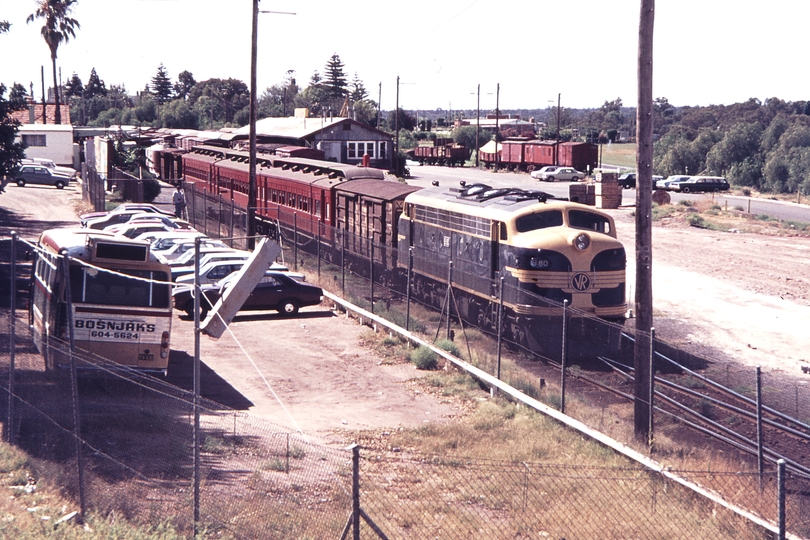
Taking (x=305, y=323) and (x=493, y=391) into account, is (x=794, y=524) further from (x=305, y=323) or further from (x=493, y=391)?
(x=305, y=323)

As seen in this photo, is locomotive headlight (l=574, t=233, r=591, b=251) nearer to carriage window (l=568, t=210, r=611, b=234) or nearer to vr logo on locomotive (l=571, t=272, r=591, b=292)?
vr logo on locomotive (l=571, t=272, r=591, b=292)

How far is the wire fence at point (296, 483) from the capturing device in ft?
30.6

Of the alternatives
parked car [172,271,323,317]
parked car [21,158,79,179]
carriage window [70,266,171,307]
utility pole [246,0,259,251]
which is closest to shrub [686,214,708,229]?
utility pole [246,0,259,251]

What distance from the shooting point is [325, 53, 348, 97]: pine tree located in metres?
174

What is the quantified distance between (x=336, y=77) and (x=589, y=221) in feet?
533

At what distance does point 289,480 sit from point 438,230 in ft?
40.2

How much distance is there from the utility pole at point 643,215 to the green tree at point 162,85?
177263 millimetres

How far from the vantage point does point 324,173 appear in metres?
33.6

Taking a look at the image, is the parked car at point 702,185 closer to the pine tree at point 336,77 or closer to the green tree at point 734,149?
the green tree at point 734,149

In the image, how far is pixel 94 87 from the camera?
16388 centimetres

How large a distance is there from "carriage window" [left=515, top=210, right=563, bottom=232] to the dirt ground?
378 centimetres

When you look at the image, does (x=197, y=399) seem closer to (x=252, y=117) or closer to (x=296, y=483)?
(x=296, y=483)

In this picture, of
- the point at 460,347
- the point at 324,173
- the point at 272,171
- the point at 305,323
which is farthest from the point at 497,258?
the point at 272,171

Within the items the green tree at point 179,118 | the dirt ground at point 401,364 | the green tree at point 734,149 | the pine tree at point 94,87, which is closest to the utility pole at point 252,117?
the dirt ground at point 401,364
